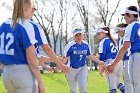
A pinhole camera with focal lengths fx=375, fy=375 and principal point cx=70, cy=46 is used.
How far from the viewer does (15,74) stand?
4.73 m

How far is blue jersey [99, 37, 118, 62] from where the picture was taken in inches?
444

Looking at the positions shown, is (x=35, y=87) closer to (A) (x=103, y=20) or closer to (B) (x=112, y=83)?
(B) (x=112, y=83)

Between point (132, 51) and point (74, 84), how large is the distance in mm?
3747

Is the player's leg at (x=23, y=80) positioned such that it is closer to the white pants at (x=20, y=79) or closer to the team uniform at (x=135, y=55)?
the white pants at (x=20, y=79)

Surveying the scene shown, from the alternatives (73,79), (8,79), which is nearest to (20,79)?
(8,79)

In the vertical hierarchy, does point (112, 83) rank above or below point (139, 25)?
below

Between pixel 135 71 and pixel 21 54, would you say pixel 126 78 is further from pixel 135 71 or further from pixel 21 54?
pixel 21 54

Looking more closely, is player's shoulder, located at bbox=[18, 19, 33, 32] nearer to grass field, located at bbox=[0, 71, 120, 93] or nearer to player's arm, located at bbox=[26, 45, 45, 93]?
player's arm, located at bbox=[26, 45, 45, 93]

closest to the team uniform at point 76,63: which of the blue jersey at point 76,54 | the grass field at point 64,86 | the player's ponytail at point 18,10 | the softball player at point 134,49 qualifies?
the blue jersey at point 76,54

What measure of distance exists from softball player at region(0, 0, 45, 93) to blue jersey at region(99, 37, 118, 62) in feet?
21.8

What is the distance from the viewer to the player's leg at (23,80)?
4.71 m

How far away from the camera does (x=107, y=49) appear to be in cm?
1134

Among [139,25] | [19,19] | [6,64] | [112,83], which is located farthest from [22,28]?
[112,83]

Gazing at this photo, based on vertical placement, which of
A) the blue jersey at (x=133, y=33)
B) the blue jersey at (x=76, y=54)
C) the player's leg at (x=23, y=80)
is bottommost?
the blue jersey at (x=76, y=54)
